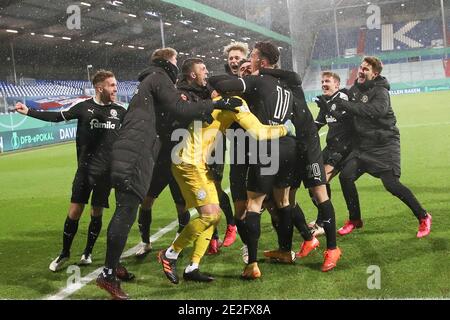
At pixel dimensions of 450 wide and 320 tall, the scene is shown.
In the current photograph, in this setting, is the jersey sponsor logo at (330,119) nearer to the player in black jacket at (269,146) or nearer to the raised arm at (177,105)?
the player in black jacket at (269,146)

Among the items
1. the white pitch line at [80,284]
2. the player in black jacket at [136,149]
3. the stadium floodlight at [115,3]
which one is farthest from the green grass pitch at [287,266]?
the stadium floodlight at [115,3]

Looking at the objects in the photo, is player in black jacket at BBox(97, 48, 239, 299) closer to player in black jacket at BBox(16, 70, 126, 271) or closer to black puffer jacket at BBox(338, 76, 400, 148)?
player in black jacket at BBox(16, 70, 126, 271)

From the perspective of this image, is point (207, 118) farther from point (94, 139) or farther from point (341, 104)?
point (341, 104)

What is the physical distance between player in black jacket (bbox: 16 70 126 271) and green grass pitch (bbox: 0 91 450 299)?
0.57 meters

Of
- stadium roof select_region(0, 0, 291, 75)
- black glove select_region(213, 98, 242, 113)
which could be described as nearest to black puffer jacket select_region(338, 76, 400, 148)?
black glove select_region(213, 98, 242, 113)

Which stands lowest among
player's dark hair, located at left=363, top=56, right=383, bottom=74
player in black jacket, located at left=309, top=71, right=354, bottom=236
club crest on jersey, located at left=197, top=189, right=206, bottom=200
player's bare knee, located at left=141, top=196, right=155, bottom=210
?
player's bare knee, located at left=141, top=196, right=155, bottom=210

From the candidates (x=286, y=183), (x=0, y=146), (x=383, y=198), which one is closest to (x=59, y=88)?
(x=0, y=146)

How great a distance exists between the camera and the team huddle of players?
3729 mm

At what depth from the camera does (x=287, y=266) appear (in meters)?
4.38

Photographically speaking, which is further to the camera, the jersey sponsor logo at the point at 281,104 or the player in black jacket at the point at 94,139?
the player in black jacket at the point at 94,139

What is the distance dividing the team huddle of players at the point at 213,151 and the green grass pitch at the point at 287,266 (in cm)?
16

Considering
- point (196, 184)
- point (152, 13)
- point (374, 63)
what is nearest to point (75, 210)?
point (196, 184)

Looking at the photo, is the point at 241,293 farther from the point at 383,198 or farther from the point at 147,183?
the point at 383,198

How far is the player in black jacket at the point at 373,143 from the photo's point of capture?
508 centimetres
